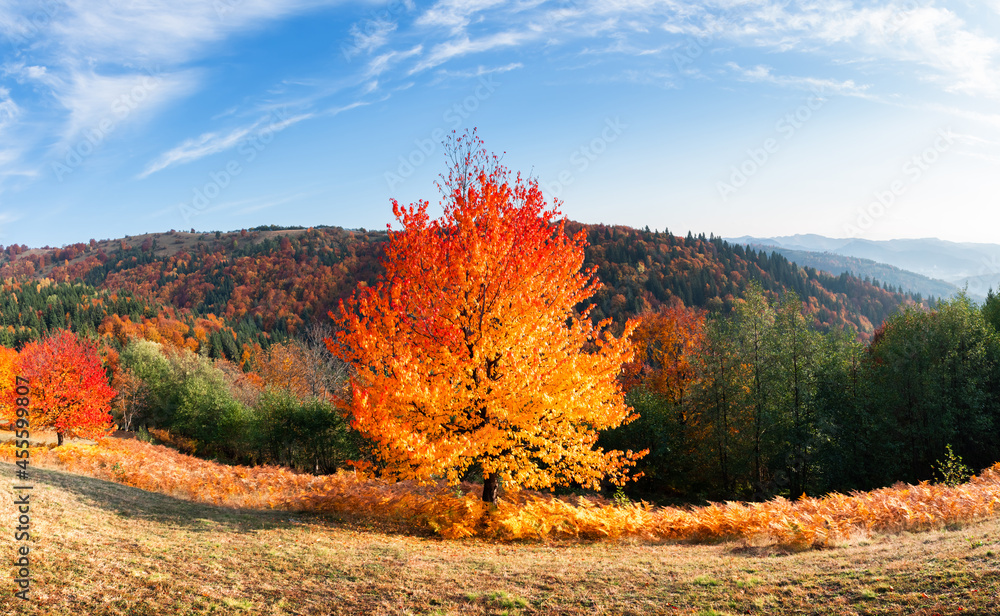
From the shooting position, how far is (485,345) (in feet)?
41.0

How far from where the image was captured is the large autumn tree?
12.4 m

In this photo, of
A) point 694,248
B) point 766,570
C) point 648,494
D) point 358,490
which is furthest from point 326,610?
point 694,248

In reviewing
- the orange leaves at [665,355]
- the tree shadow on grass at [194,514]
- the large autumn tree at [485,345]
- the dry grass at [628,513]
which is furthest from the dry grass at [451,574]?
the orange leaves at [665,355]

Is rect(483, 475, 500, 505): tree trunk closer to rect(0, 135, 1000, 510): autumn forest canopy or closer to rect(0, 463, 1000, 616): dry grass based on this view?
rect(0, 135, 1000, 510): autumn forest canopy

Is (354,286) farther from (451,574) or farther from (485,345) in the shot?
(451,574)

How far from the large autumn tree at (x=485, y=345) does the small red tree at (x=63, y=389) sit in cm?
2816

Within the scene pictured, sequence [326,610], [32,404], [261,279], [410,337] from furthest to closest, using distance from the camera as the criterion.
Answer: [261,279], [32,404], [410,337], [326,610]

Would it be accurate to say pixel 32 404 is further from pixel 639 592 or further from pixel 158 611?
pixel 639 592

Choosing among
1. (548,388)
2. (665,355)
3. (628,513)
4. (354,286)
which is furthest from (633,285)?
(548,388)

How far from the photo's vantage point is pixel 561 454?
12961 millimetres

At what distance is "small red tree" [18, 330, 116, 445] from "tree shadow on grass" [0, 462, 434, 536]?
18.2m

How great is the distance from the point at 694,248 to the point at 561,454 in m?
162

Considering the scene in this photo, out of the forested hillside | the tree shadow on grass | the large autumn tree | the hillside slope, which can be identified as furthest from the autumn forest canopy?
the hillside slope

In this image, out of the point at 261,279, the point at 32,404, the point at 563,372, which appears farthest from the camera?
the point at 261,279
